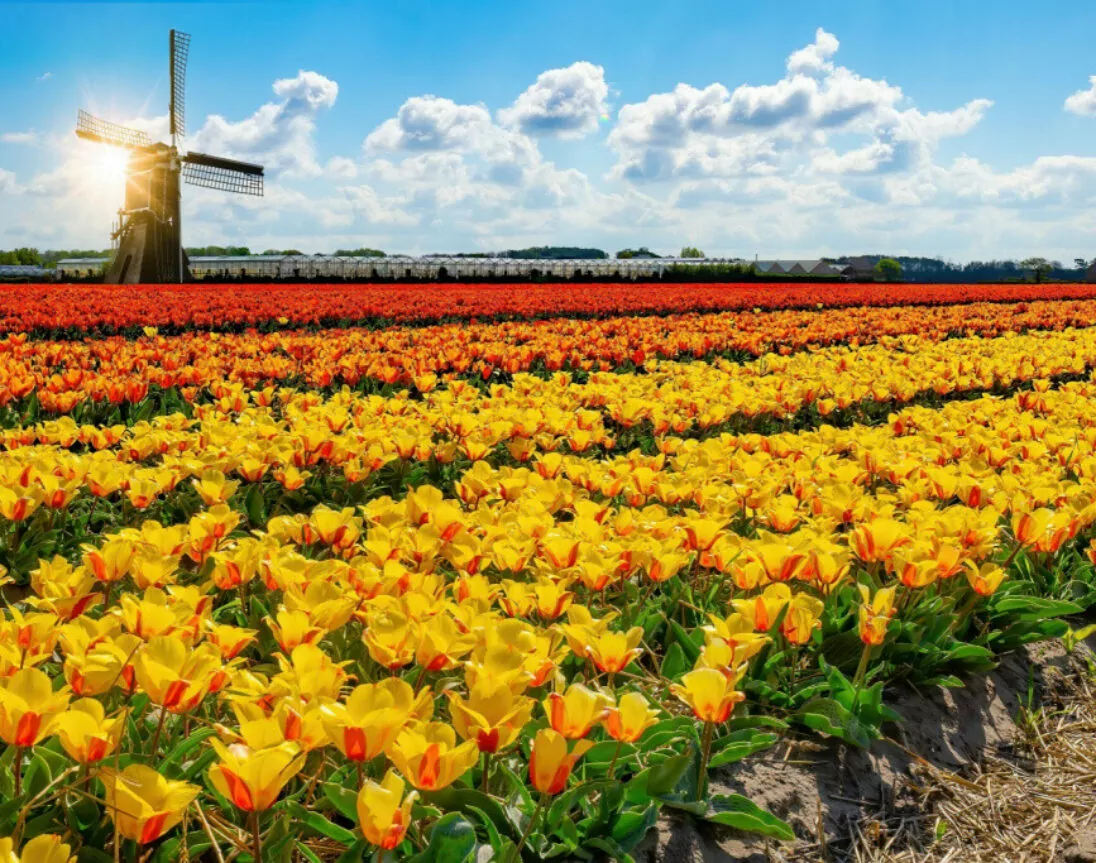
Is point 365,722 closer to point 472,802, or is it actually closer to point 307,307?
point 472,802

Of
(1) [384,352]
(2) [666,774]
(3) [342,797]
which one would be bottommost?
(2) [666,774]

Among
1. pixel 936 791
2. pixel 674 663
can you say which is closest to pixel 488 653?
pixel 674 663

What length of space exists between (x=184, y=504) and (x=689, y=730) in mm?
2973

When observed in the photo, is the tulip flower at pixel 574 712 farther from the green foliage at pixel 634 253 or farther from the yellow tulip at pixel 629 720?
the green foliage at pixel 634 253

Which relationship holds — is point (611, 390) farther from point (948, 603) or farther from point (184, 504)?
point (948, 603)

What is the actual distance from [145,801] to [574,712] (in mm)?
769

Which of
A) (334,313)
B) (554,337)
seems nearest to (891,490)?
(554,337)

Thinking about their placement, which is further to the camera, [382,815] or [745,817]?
[745,817]

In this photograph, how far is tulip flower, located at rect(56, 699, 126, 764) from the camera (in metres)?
1.62

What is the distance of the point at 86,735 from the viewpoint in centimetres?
164

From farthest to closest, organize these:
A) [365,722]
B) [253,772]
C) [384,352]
Result: [384,352] → [365,722] → [253,772]

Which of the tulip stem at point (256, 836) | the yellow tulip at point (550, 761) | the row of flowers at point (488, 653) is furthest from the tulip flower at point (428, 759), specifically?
the tulip stem at point (256, 836)

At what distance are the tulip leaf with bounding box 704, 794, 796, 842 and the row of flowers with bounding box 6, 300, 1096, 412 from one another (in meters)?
5.31

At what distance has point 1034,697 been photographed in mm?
3289
